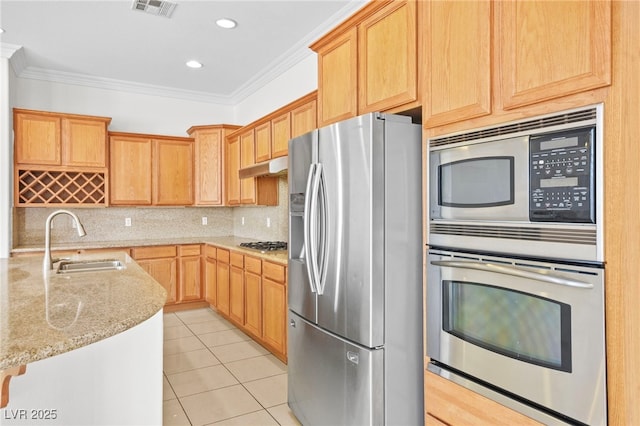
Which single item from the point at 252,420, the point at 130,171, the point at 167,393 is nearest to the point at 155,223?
the point at 130,171

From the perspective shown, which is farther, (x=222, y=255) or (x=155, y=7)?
(x=222, y=255)

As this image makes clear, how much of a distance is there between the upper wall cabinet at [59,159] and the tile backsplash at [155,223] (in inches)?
10.8

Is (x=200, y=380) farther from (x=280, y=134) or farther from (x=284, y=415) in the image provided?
(x=280, y=134)

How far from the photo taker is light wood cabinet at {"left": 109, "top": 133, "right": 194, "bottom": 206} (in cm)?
499

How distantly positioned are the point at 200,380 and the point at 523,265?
2.59m

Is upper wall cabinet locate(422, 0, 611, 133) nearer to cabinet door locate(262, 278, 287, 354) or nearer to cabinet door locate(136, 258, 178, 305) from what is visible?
cabinet door locate(262, 278, 287, 354)

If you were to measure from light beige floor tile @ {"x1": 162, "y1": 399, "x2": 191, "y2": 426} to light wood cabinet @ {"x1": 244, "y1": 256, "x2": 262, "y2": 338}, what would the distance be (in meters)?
1.10

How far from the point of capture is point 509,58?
146cm

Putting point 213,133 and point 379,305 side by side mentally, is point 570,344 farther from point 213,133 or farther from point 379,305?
point 213,133

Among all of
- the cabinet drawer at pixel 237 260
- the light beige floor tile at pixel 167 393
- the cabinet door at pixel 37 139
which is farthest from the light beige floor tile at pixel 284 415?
the cabinet door at pixel 37 139

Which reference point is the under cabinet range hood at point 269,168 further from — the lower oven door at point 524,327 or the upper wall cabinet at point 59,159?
the upper wall cabinet at point 59,159

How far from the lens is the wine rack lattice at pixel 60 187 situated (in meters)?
4.52

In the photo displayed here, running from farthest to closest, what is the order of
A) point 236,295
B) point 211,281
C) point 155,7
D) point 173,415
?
point 211,281, point 236,295, point 155,7, point 173,415

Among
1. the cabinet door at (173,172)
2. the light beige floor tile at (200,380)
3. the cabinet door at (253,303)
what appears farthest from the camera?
the cabinet door at (173,172)
